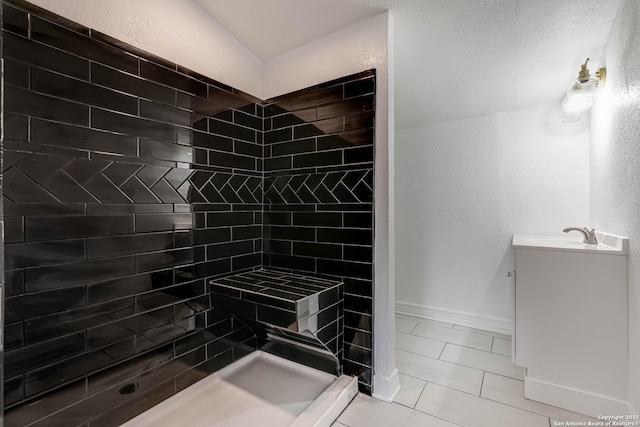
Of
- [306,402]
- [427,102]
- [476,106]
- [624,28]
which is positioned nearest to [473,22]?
[624,28]

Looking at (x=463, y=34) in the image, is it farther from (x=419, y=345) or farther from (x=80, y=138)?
(x=419, y=345)

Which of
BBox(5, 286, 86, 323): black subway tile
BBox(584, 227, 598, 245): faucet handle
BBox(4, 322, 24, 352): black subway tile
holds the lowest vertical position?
BBox(4, 322, 24, 352): black subway tile

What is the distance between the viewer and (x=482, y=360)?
2.02m

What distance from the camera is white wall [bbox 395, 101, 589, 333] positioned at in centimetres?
232

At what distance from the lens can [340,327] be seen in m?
1.68

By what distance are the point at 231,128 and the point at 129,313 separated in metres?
1.21

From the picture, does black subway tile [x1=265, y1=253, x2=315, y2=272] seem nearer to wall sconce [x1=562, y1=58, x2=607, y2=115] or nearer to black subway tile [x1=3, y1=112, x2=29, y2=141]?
black subway tile [x1=3, y1=112, x2=29, y2=141]

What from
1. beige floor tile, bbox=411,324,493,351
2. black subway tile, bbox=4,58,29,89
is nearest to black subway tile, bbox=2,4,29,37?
black subway tile, bbox=4,58,29,89

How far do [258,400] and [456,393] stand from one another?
3.80 ft

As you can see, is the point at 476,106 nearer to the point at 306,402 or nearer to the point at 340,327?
the point at 340,327

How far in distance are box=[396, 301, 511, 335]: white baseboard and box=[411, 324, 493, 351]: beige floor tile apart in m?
0.16

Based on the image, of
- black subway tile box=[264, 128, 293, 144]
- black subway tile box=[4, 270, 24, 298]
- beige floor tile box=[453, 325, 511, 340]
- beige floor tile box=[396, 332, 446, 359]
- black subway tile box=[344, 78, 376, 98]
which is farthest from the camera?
beige floor tile box=[453, 325, 511, 340]

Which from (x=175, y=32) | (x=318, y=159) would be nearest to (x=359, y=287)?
(x=318, y=159)

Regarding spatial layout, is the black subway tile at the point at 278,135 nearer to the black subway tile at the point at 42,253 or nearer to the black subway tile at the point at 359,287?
the black subway tile at the point at 359,287
